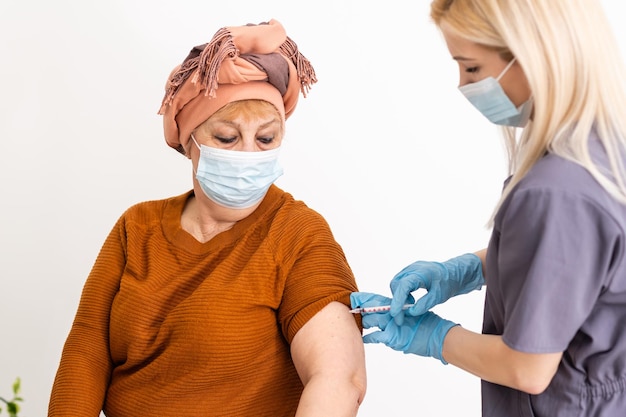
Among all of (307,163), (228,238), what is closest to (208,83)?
(228,238)

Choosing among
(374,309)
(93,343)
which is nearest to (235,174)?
(374,309)

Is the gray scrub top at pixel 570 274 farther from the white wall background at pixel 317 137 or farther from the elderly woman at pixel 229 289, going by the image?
the white wall background at pixel 317 137

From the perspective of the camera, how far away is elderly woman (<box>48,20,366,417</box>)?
1.86 meters

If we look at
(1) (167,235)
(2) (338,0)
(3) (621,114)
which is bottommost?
(1) (167,235)

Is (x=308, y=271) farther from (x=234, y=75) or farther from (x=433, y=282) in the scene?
(x=234, y=75)

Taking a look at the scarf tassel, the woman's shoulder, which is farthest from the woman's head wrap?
the woman's shoulder

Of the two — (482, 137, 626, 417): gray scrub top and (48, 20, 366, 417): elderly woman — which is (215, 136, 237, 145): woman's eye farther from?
(482, 137, 626, 417): gray scrub top

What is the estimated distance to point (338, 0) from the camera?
261cm

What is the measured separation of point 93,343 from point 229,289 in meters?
0.41

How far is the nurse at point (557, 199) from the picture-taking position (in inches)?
54.2

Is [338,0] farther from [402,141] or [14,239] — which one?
[14,239]

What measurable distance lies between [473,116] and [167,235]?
3.63 feet

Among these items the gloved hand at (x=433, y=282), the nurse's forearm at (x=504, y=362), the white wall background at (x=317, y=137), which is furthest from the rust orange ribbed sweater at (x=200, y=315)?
the white wall background at (x=317, y=137)

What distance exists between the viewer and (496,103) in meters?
1.56
